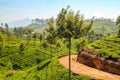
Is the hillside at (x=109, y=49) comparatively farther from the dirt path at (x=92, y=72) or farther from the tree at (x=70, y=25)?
the tree at (x=70, y=25)

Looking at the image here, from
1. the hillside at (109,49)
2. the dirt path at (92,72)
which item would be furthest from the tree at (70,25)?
the hillside at (109,49)

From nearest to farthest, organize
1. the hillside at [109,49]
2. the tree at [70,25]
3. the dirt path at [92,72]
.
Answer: the tree at [70,25] < the dirt path at [92,72] < the hillside at [109,49]

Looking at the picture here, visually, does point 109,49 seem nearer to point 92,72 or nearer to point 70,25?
point 92,72

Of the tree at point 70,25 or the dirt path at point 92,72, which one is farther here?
the dirt path at point 92,72

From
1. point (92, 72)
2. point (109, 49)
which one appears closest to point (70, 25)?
point (92, 72)

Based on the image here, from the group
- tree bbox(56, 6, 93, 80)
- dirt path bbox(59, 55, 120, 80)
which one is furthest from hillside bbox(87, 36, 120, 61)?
tree bbox(56, 6, 93, 80)

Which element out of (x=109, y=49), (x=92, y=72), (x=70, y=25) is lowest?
(x=92, y=72)

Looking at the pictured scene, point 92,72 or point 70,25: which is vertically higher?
point 70,25

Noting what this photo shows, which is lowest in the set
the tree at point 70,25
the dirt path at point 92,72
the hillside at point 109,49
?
the dirt path at point 92,72

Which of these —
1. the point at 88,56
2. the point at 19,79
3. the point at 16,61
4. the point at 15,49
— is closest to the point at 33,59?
the point at 16,61

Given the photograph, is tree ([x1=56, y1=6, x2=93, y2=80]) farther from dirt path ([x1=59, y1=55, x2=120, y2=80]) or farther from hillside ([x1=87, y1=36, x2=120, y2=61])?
hillside ([x1=87, y1=36, x2=120, y2=61])

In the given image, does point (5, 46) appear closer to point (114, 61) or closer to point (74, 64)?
point (74, 64)

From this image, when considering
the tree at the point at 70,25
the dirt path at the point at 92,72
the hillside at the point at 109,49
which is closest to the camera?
the tree at the point at 70,25

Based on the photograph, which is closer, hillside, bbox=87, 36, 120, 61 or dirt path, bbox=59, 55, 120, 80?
dirt path, bbox=59, 55, 120, 80
